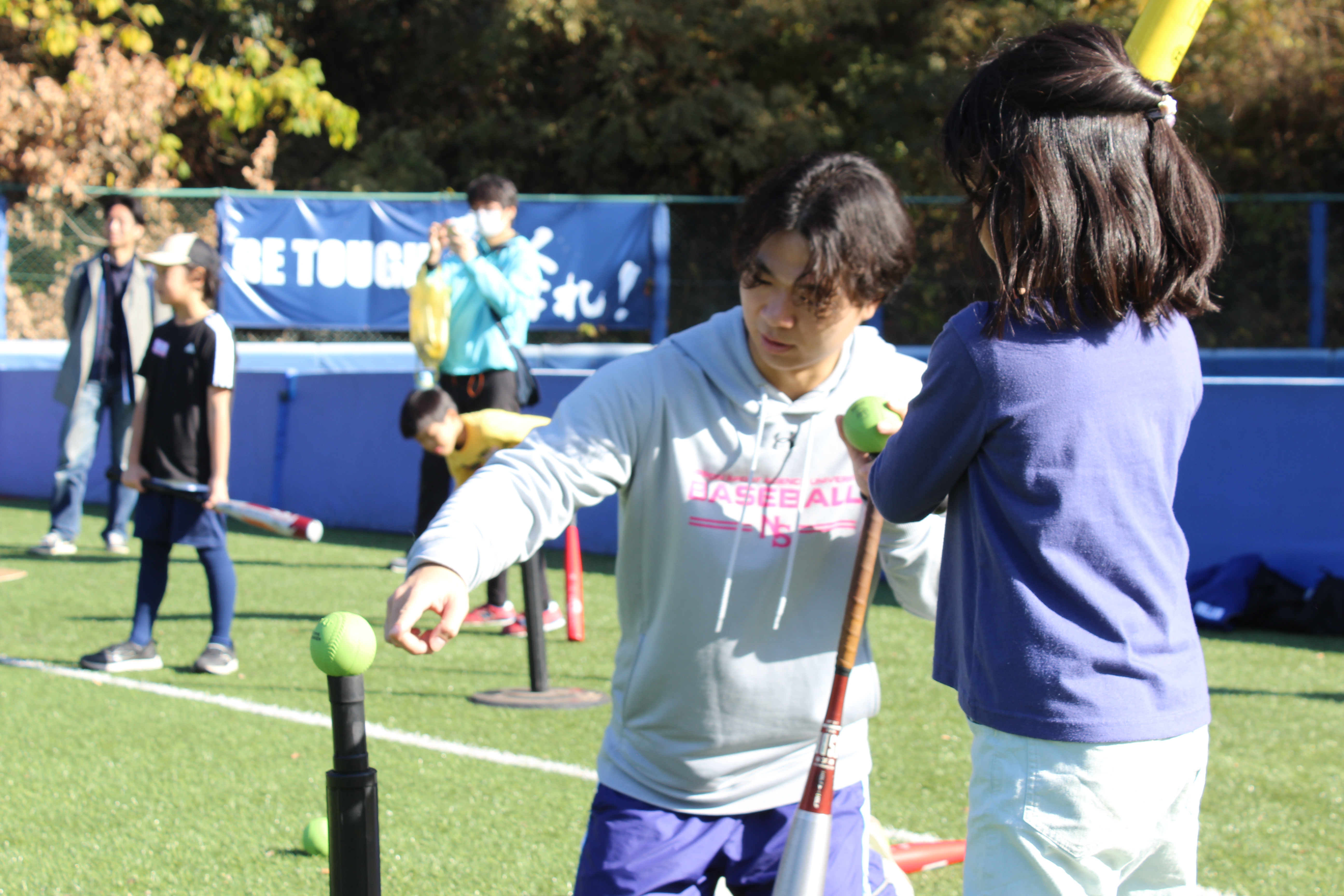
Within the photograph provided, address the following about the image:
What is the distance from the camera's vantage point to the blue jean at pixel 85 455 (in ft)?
26.9

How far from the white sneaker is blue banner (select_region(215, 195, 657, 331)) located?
3.56 meters

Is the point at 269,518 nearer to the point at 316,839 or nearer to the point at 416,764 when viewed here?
the point at 316,839

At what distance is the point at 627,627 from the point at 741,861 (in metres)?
0.41

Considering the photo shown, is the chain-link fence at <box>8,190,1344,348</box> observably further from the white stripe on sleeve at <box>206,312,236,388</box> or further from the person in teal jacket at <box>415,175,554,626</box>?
the white stripe on sleeve at <box>206,312,236,388</box>

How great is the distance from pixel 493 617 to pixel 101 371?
3742 millimetres

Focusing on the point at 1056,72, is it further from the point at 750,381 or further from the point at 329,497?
the point at 329,497

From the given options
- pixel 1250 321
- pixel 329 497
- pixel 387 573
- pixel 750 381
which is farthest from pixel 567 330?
pixel 750 381

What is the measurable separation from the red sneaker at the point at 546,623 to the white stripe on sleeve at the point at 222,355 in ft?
5.67

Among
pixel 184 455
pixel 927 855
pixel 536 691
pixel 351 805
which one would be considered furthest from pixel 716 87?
pixel 351 805

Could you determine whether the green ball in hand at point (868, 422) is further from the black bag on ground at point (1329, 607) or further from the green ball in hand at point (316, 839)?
the black bag on ground at point (1329, 607)

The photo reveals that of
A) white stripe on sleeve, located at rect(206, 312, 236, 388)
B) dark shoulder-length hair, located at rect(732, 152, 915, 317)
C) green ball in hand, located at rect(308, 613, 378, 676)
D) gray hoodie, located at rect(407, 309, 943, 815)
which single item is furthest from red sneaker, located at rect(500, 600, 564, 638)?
green ball in hand, located at rect(308, 613, 378, 676)

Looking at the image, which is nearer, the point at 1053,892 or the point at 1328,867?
the point at 1053,892

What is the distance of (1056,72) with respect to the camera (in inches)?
64.6

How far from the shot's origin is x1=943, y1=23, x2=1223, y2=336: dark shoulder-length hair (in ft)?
5.28
